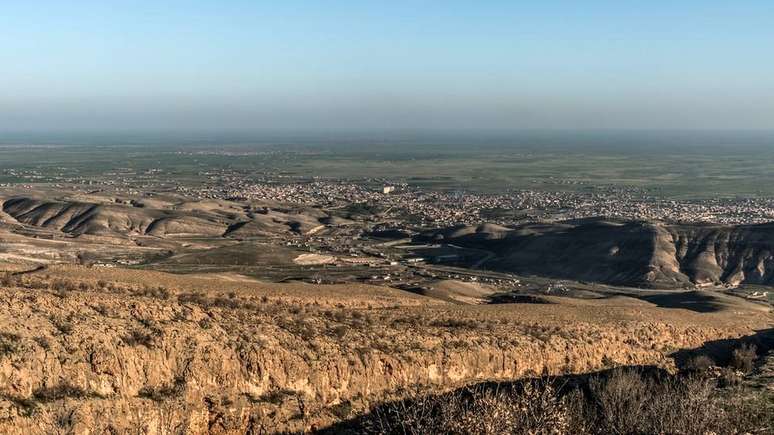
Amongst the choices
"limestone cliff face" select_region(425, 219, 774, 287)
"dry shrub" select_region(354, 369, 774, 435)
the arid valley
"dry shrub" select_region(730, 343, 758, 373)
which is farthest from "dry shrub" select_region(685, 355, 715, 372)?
"limestone cliff face" select_region(425, 219, 774, 287)

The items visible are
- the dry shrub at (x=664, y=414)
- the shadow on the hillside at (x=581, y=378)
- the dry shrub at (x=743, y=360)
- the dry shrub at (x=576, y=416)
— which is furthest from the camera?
the dry shrub at (x=743, y=360)

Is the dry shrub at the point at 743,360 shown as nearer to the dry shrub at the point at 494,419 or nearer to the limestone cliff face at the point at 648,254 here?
the dry shrub at the point at 494,419

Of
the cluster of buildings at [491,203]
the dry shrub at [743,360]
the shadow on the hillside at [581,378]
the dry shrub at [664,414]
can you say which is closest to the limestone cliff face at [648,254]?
the cluster of buildings at [491,203]

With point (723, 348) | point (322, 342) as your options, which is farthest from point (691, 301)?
point (322, 342)

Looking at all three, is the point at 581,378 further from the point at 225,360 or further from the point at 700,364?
the point at 225,360

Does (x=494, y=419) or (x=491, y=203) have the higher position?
(x=494, y=419)

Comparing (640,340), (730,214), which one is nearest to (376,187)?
(730,214)

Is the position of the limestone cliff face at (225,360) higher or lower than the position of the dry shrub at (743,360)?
higher
